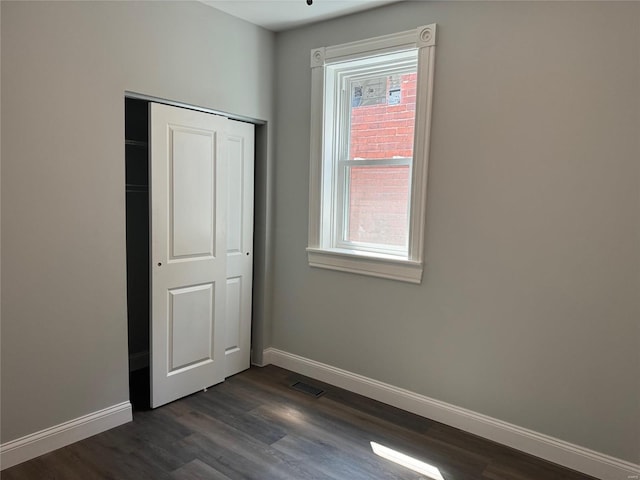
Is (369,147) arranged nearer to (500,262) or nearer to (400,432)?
(500,262)

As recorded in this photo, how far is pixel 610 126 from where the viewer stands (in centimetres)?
217

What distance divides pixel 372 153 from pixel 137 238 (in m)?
2.07

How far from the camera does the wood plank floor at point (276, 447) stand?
7.36 ft

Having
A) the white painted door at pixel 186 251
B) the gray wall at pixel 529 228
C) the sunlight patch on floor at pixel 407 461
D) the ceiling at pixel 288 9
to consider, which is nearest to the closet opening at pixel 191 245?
the white painted door at pixel 186 251

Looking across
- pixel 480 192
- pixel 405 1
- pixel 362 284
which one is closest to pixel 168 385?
pixel 362 284

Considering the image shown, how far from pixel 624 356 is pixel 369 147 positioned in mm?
2010

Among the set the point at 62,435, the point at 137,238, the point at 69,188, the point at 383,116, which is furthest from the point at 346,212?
the point at 62,435

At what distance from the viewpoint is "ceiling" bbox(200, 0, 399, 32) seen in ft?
9.40

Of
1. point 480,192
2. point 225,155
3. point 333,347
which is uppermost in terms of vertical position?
point 225,155

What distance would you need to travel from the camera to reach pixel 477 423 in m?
2.66

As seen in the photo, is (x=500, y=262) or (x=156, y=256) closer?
(x=500, y=262)

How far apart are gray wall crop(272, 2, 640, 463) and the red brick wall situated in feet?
0.96

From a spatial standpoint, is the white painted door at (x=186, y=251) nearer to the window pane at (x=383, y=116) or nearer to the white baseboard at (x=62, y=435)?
the white baseboard at (x=62, y=435)

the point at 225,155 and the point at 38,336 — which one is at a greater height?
the point at 225,155
